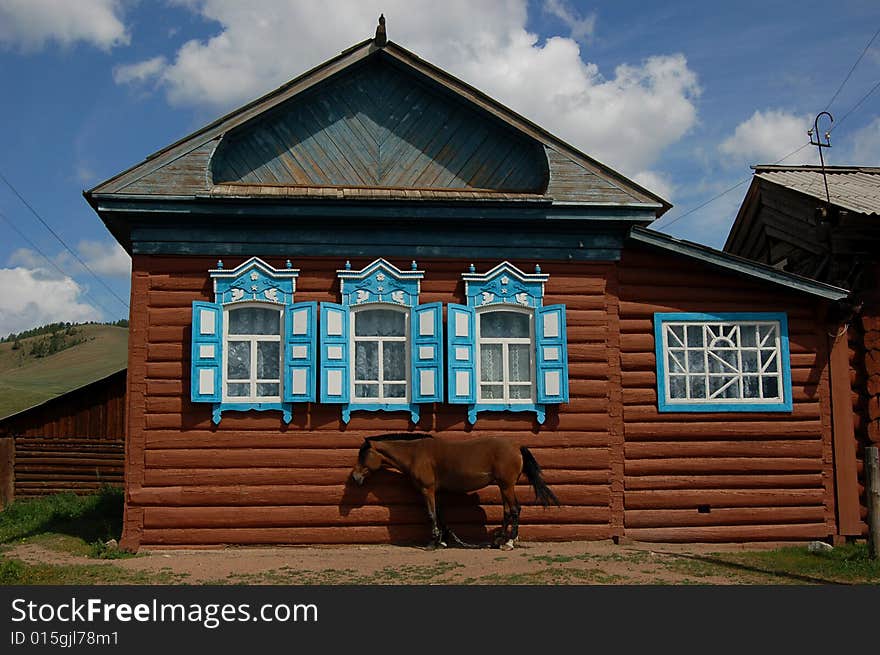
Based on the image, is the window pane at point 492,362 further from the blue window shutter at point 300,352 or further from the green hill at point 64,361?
the green hill at point 64,361

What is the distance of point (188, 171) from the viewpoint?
10766 mm

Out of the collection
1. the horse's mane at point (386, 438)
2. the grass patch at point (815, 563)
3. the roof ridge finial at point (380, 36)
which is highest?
the roof ridge finial at point (380, 36)

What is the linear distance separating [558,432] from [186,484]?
4903mm

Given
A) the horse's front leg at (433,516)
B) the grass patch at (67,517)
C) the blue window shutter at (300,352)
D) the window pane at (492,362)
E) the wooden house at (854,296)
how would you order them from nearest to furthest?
the horse's front leg at (433,516) → the blue window shutter at (300,352) → the window pane at (492,362) → the wooden house at (854,296) → the grass patch at (67,517)

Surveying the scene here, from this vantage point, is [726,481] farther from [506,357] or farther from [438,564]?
[438,564]

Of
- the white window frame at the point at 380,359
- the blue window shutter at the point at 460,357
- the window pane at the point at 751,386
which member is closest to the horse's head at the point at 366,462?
the white window frame at the point at 380,359

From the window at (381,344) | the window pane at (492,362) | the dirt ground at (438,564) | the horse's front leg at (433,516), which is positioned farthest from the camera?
the window pane at (492,362)

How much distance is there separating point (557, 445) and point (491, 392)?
1.13 meters

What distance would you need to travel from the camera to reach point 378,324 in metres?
11.0

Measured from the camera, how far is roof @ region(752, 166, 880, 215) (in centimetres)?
1225

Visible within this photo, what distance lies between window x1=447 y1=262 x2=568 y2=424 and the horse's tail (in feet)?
2.02

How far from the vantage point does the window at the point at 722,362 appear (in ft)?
37.4

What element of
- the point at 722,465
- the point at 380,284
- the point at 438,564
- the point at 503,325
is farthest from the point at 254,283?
the point at 722,465

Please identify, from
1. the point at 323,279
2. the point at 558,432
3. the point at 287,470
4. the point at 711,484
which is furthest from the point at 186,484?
the point at 711,484
